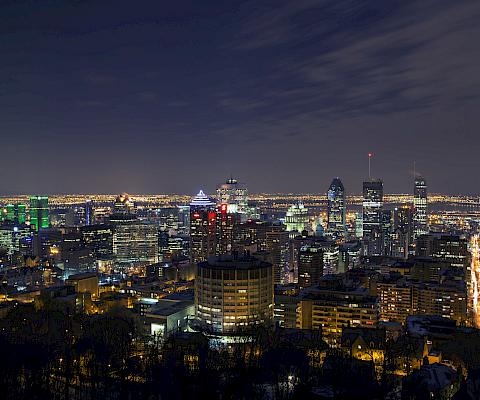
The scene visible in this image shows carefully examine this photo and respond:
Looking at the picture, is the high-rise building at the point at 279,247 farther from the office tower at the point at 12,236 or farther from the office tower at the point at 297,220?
the office tower at the point at 12,236

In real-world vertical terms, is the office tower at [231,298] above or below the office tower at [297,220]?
below

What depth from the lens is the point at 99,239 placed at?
137 ft

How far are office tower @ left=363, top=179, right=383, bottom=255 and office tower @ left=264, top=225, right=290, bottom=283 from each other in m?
9.05

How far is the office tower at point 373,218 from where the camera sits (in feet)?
156

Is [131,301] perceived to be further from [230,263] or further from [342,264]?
[342,264]

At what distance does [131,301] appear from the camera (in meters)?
23.3

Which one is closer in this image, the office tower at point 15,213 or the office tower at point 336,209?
the office tower at point 15,213

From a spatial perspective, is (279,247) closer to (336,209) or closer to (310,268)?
(310,268)

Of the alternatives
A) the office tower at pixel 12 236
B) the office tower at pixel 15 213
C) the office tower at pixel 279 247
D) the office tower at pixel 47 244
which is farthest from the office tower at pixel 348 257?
the office tower at pixel 15 213

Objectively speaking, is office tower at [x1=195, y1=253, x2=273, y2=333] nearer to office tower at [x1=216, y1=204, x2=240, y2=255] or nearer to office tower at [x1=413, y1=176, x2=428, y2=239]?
office tower at [x1=216, y1=204, x2=240, y2=255]

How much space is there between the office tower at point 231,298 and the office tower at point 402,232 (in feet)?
91.5

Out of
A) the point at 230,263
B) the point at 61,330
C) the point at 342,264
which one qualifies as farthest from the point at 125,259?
the point at 61,330

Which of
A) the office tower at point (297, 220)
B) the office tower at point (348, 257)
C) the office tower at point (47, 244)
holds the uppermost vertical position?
the office tower at point (297, 220)

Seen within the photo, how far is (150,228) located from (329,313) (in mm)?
26049
